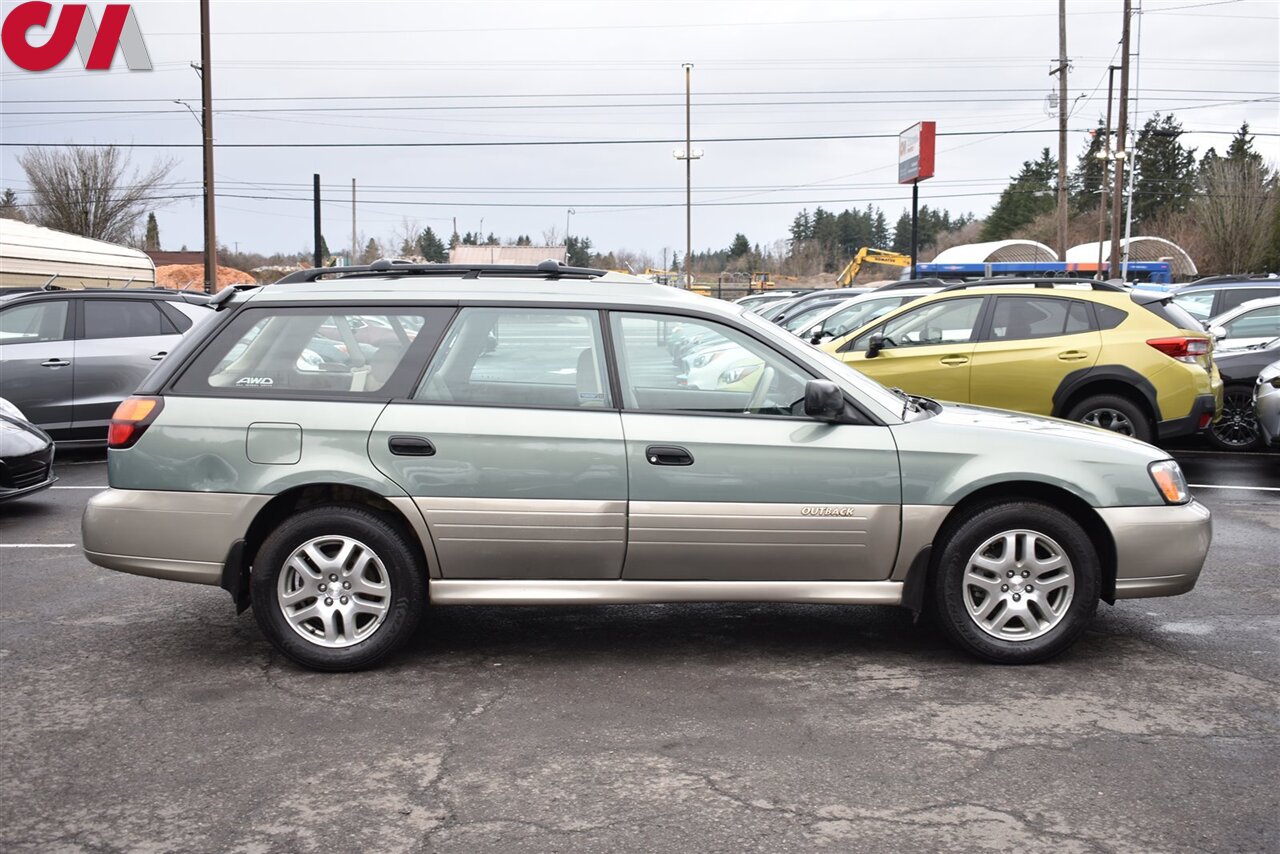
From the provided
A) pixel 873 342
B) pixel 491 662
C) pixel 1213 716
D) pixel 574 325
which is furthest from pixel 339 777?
pixel 873 342

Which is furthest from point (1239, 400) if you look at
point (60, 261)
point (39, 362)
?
point (60, 261)

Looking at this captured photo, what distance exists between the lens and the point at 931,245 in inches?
4774

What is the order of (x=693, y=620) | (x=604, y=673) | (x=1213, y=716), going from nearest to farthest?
(x=1213, y=716) < (x=604, y=673) < (x=693, y=620)

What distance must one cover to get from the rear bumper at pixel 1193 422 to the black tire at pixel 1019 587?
584 centimetres

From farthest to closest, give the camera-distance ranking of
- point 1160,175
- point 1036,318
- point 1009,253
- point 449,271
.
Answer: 1. point 1160,175
2. point 1009,253
3. point 1036,318
4. point 449,271

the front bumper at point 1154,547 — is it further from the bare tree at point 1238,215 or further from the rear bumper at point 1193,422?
the bare tree at point 1238,215

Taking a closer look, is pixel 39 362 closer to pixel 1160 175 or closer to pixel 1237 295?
pixel 1237 295

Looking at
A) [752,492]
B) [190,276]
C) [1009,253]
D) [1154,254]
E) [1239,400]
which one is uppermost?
[1154,254]

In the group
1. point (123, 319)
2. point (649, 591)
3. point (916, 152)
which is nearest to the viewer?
point (649, 591)

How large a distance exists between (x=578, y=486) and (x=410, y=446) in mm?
729

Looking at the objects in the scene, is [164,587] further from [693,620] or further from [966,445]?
[966,445]

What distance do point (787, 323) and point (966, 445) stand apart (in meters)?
14.8

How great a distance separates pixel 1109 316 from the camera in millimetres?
10469

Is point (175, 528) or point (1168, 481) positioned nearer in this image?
point (175, 528)
